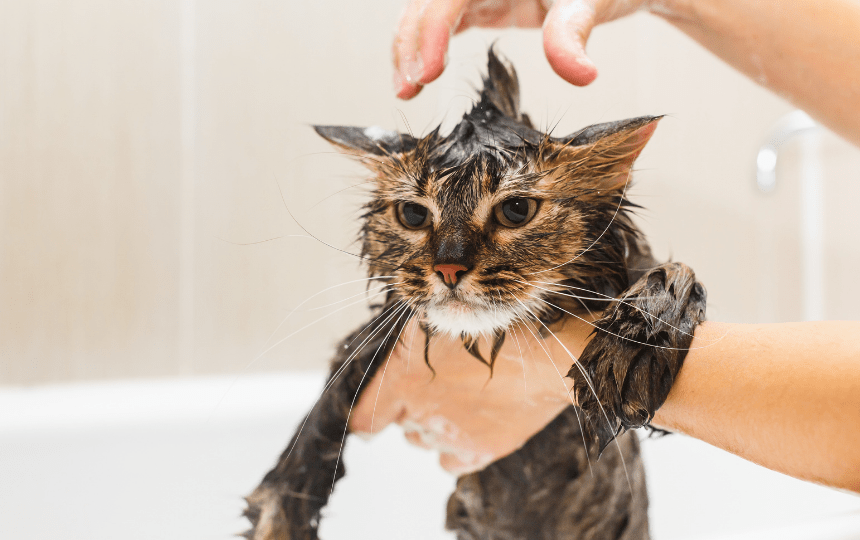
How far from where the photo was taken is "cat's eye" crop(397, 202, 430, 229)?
1.53ft

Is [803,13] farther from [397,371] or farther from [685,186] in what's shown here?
[397,371]

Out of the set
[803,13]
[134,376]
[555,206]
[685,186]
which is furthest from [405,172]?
[134,376]

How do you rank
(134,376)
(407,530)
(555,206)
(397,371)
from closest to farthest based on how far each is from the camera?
(555,206)
(397,371)
(407,530)
(134,376)

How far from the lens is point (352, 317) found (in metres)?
0.61

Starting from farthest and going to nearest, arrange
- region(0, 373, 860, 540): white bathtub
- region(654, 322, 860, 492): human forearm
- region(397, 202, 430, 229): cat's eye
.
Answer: region(0, 373, 860, 540): white bathtub, region(397, 202, 430, 229): cat's eye, region(654, 322, 860, 492): human forearm

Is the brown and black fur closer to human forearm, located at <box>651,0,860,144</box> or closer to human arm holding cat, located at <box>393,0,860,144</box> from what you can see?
human arm holding cat, located at <box>393,0,860,144</box>

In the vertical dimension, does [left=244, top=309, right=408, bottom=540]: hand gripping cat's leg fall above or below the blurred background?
below

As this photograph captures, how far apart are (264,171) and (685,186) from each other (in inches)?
18.9

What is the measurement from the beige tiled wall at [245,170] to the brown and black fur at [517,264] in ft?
0.11

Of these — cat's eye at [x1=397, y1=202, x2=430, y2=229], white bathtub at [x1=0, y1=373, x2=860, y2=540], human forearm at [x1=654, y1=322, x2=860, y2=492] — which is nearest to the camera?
human forearm at [x1=654, y1=322, x2=860, y2=492]

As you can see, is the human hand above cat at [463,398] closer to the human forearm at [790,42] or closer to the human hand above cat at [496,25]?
the human hand above cat at [496,25]

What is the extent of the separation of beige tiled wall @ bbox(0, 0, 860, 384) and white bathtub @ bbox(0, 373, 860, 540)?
7cm

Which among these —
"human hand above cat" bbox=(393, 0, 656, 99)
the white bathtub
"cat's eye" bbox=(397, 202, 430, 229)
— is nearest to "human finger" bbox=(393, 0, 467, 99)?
"human hand above cat" bbox=(393, 0, 656, 99)

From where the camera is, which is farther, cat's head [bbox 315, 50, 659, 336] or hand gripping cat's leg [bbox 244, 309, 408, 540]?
hand gripping cat's leg [bbox 244, 309, 408, 540]
